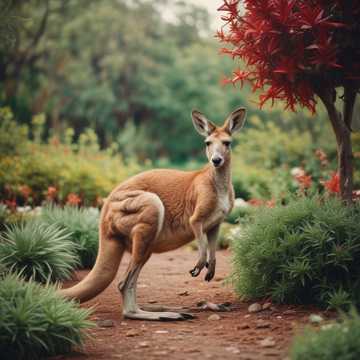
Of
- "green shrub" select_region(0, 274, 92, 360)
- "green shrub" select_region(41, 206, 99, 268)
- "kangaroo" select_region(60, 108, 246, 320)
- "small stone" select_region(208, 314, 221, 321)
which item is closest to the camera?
"green shrub" select_region(0, 274, 92, 360)

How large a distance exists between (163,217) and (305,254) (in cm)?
157

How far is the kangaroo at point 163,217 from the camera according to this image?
5668 millimetres

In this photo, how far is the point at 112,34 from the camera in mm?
31766

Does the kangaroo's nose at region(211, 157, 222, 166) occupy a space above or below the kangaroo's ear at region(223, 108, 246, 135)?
below

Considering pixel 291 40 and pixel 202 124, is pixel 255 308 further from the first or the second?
pixel 291 40

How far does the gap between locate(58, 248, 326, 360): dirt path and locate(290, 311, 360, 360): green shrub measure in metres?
0.53

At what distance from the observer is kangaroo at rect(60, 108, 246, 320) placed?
5.67 m

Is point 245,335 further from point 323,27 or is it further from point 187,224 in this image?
point 323,27

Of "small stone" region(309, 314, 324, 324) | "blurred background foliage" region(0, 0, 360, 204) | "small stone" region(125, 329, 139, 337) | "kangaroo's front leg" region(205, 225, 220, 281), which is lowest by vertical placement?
"small stone" region(125, 329, 139, 337)

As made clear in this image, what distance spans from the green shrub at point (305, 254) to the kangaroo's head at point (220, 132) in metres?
0.96

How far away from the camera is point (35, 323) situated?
14.3 ft

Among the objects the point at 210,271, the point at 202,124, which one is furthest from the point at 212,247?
the point at 202,124

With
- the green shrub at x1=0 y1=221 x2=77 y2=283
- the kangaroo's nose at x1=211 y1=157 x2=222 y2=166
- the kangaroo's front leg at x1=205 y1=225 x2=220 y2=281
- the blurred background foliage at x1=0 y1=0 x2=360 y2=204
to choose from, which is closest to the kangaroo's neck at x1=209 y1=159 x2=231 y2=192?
the kangaroo's nose at x1=211 y1=157 x2=222 y2=166

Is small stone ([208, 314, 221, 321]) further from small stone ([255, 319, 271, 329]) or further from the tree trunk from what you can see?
the tree trunk
